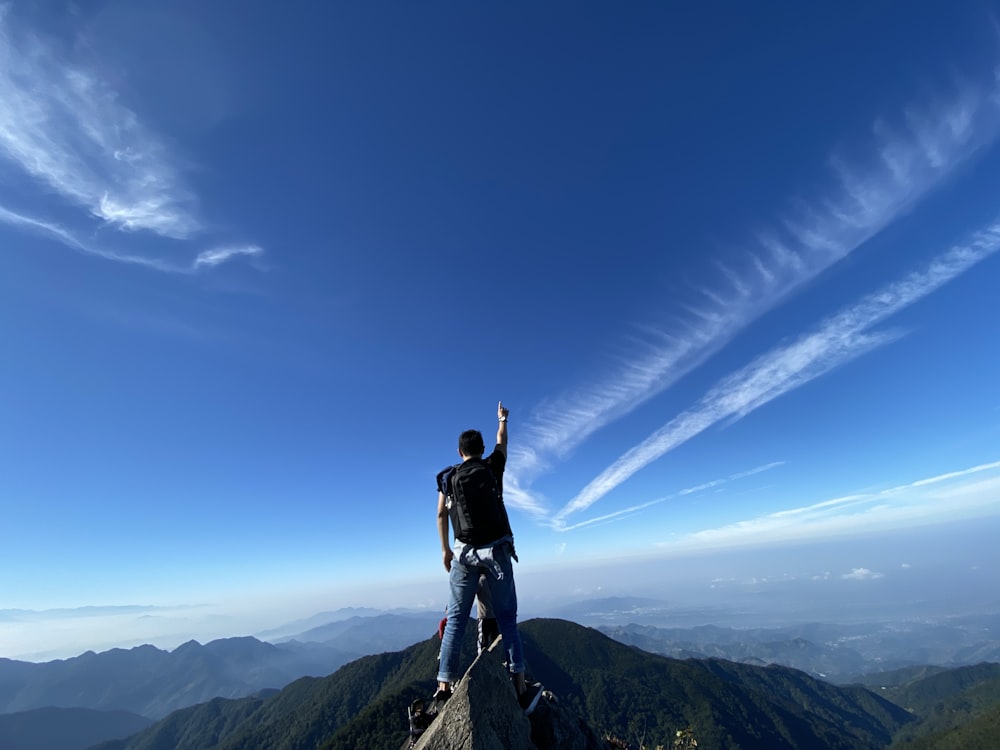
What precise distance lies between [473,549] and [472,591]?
70cm

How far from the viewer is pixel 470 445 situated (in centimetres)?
689

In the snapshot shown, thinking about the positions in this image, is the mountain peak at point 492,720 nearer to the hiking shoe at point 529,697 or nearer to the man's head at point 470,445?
the hiking shoe at point 529,697

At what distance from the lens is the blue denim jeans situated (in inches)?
253

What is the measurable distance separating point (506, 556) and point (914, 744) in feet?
860

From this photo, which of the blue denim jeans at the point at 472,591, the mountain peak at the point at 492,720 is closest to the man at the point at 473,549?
the blue denim jeans at the point at 472,591

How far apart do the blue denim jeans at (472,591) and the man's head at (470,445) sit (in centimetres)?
130

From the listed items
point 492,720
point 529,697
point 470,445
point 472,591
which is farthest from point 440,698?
point 470,445

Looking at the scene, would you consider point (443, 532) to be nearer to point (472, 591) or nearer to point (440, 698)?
point (472, 591)

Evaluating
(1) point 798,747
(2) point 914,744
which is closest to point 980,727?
(2) point 914,744

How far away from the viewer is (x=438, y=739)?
5.62 m

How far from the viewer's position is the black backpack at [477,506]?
252 inches

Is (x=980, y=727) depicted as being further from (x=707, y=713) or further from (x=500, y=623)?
(x=500, y=623)

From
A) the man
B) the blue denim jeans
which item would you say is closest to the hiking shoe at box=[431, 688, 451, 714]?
the man

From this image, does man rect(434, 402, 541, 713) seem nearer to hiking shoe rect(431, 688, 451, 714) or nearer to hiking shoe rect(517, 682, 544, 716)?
hiking shoe rect(431, 688, 451, 714)
